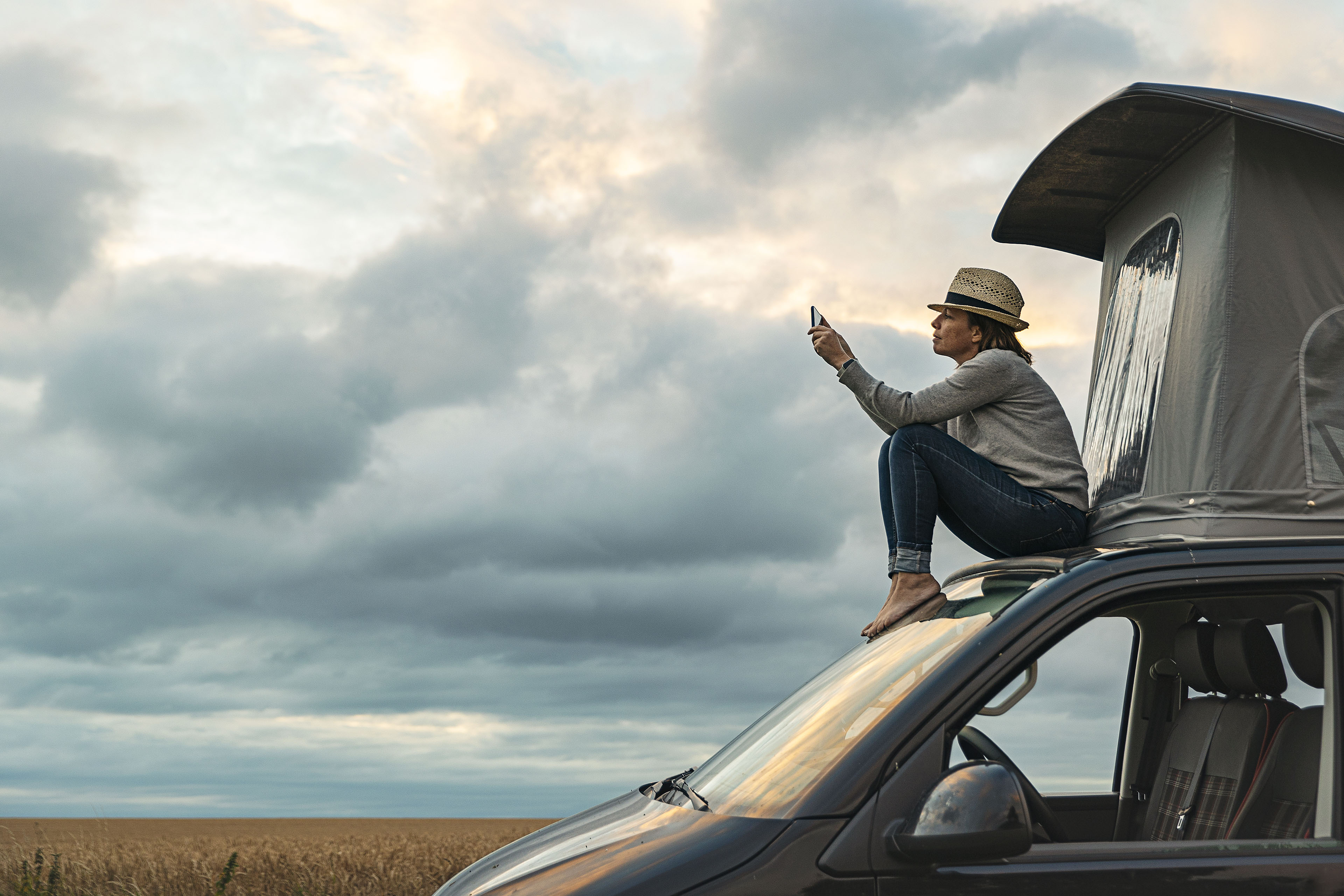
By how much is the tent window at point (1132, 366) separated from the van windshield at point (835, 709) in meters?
1.10

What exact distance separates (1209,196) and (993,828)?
2.77 m

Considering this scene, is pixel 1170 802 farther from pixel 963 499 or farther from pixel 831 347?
pixel 831 347

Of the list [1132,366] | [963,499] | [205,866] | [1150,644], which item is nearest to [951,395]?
[963,499]

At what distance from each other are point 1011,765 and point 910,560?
2.39 ft

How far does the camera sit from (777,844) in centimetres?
264

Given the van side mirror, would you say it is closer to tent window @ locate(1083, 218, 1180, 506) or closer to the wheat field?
tent window @ locate(1083, 218, 1180, 506)

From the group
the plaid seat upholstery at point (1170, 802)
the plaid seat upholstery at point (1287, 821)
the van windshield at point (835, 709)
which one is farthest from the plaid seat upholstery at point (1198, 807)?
the van windshield at point (835, 709)

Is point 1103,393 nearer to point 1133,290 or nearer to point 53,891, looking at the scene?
point 1133,290

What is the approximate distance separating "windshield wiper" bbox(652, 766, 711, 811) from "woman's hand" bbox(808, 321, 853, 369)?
65.7 inches

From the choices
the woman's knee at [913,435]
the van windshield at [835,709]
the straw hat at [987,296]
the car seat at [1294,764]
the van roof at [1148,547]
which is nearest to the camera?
the van windshield at [835,709]

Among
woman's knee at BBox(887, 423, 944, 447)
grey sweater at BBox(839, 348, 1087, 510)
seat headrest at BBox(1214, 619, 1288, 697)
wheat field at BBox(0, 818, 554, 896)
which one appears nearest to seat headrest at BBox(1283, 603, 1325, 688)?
seat headrest at BBox(1214, 619, 1288, 697)

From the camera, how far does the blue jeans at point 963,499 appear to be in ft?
13.2

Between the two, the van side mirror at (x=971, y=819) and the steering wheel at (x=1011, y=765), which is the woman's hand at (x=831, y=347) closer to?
the steering wheel at (x=1011, y=765)

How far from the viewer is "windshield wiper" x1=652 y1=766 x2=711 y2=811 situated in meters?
3.15
